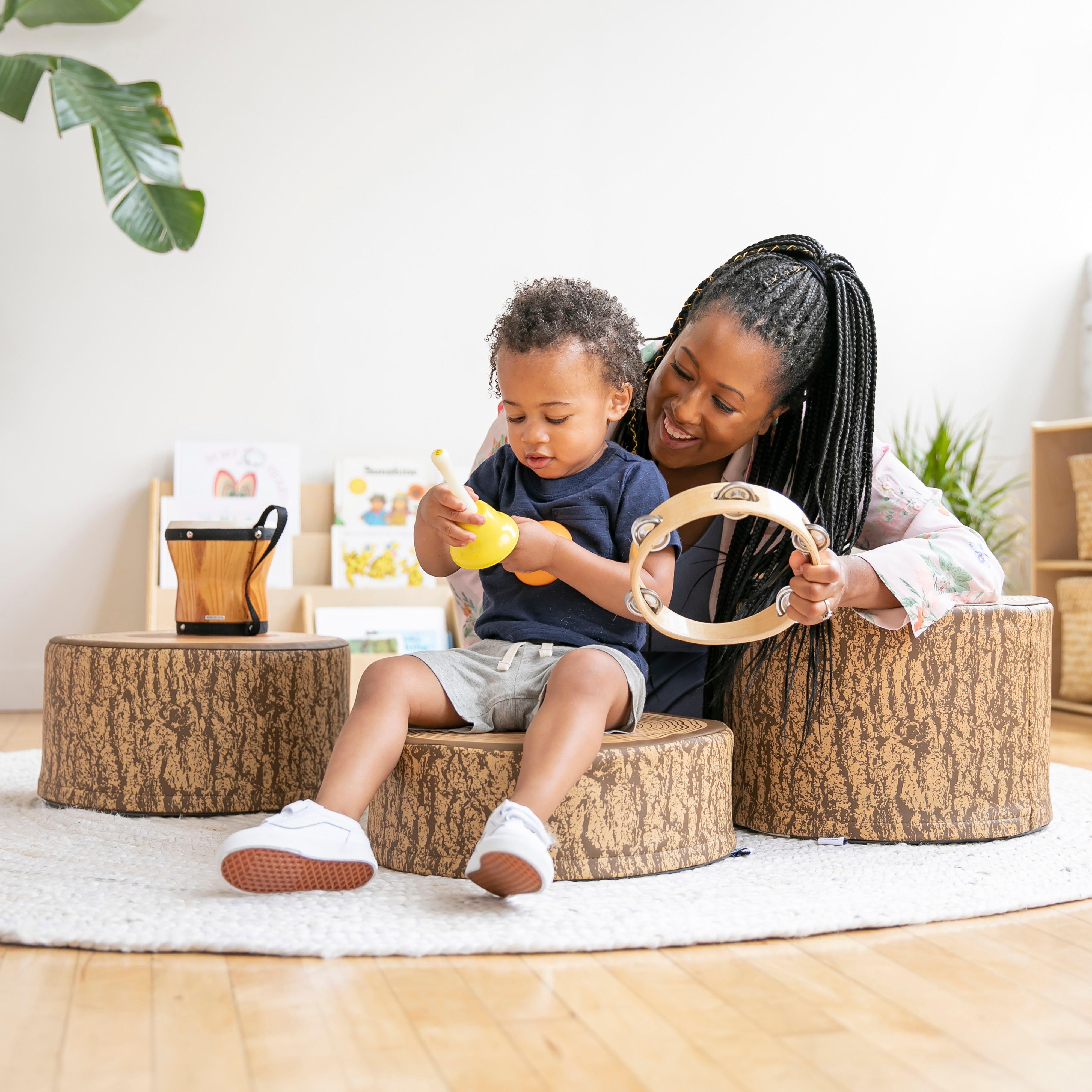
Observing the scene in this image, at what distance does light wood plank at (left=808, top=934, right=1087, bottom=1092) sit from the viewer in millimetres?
809

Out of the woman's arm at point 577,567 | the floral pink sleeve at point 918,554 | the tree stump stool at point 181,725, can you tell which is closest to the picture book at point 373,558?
the tree stump stool at point 181,725

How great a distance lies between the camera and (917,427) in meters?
3.70

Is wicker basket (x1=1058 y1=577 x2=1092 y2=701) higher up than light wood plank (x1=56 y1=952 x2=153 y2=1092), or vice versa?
wicker basket (x1=1058 y1=577 x2=1092 y2=701)

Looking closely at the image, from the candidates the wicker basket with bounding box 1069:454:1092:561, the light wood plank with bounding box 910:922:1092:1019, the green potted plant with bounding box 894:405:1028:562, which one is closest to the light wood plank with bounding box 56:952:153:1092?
the light wood plank with bounding box 910:922:1092:1019

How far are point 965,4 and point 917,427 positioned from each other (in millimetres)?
1439

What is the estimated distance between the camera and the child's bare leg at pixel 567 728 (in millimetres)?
1163

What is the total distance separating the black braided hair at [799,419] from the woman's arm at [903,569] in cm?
6

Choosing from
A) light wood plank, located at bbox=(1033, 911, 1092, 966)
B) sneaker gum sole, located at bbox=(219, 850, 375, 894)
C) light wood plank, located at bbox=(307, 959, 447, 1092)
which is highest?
sneaker gum sole, located at bbox=(219, 850, 375, 894)

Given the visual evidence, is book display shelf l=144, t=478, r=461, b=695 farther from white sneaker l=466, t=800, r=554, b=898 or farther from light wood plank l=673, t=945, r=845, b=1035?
light wood plank l=673, t=945, r=845, b=1035

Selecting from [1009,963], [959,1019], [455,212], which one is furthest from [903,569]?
[455,212]

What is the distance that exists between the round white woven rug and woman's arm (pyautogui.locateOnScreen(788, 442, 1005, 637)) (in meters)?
0.31

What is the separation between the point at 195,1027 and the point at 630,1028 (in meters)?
0.34

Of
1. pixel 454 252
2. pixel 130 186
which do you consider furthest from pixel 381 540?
pixel 130 186

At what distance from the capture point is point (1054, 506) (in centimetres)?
343
